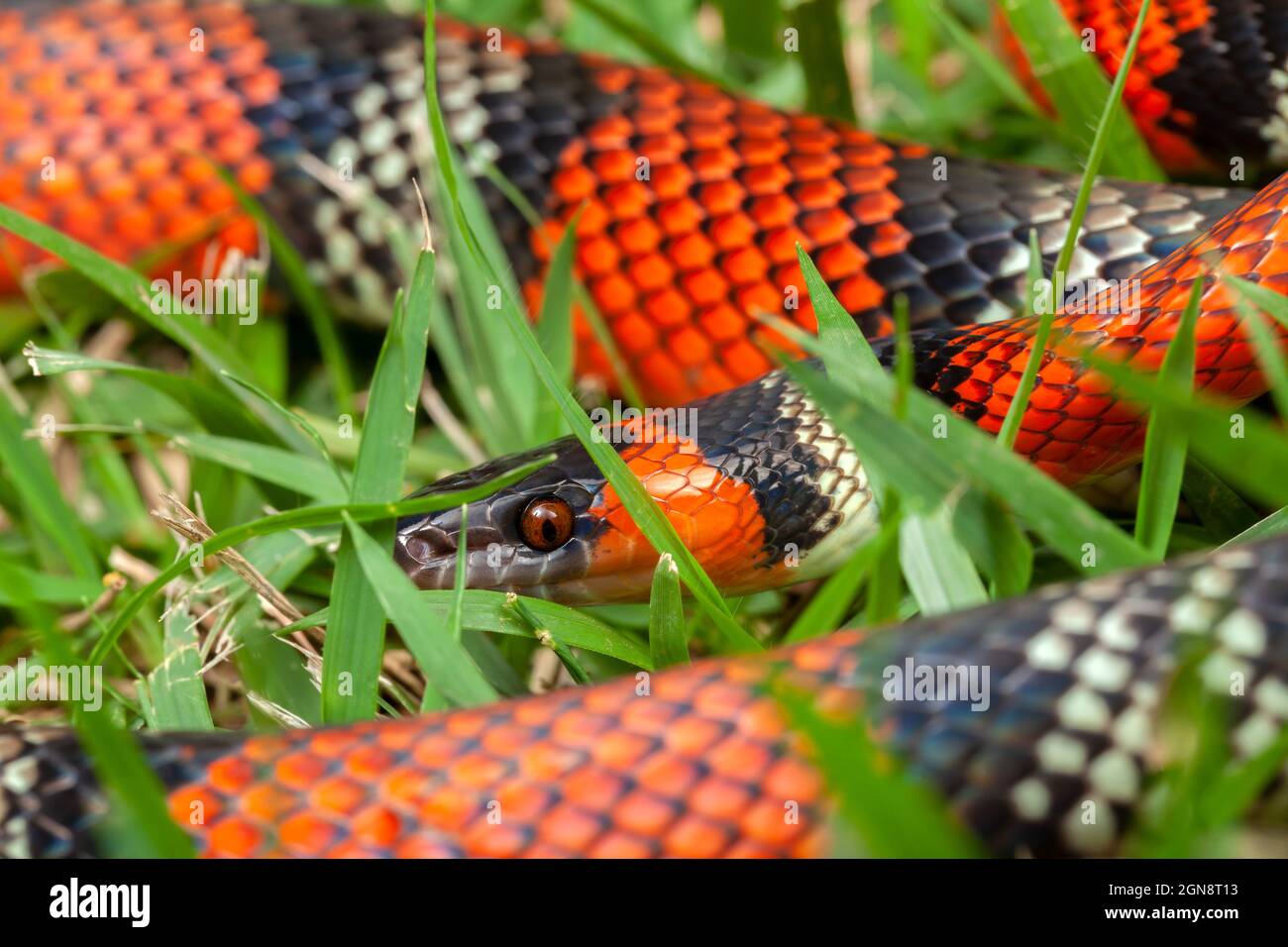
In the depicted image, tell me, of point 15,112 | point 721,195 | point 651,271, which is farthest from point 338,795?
point 15,112

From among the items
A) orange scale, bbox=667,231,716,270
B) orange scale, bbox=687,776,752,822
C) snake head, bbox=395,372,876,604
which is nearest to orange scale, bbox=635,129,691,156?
orange scale, bbox=667,231,716,270

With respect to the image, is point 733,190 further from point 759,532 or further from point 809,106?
point 759,532

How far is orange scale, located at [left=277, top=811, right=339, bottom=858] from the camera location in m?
1.61

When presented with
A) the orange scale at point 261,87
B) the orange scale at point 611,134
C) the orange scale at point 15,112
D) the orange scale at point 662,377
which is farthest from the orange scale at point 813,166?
the orange scale at point 15,112

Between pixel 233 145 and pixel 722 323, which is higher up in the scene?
pixel 233 145

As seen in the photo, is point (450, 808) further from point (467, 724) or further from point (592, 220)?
point (592, 220)

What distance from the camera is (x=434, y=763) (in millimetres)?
1600

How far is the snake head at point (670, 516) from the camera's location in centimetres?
233

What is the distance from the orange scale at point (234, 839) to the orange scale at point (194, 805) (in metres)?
0.02

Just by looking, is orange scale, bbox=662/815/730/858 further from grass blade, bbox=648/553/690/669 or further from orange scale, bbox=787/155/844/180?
orange scale, bbox=787/155/844/180

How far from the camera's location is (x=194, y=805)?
167 cm

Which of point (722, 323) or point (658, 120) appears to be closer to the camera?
point (722, 323)

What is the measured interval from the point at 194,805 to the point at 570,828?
20.9 inches
